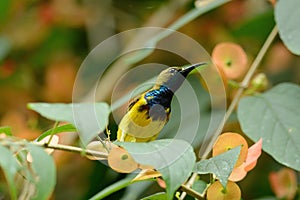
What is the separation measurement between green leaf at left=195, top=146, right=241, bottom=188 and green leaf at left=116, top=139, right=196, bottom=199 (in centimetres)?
4

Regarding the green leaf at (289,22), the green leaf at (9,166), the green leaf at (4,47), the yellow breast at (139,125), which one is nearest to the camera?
the green leaf at (9,166)

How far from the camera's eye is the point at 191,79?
120 centimetres

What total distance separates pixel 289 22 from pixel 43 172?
45cm

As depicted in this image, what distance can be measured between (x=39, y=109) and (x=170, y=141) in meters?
0.12

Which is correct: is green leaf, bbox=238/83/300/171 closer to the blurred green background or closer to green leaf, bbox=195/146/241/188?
green leaf, bbox=195/146/241/188

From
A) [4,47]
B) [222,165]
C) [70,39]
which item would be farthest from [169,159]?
[70,39]

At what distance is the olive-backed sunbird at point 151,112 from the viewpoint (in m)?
0.62

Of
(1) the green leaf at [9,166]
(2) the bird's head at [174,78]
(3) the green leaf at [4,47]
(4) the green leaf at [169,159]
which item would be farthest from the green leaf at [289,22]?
(3) the green leaf at [4,47]

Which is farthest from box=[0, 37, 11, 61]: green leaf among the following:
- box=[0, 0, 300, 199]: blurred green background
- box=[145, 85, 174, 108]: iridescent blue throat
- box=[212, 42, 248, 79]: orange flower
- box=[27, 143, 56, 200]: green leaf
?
box=[27, 143, 56, 200]: green leaf

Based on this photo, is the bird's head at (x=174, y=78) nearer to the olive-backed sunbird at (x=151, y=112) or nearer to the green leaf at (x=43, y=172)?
the olive-backed sunbird at (x=151, y=112)

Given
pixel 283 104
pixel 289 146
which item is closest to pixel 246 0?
pixel 283 104

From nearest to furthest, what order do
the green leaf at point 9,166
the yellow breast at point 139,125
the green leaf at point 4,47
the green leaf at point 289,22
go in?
the green leaf at point 9,166 < the yellow breast at point 139,125 < the green leaf at point 289,22 < the green leaf at point 4,47

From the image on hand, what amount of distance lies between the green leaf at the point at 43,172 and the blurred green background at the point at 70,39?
35.4 inches

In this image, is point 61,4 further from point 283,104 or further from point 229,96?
point 283,104
